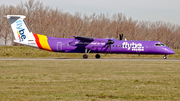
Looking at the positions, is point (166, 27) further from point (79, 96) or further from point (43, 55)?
point (79, 96)

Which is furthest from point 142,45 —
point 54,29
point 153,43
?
point 54,29

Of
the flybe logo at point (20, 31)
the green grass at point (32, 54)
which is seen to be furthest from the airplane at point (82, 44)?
the green grass at point (32, 54)

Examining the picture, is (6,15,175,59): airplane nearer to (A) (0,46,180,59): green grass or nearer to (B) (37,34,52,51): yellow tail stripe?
(B) (37,34,52,51): yellow tail stripe

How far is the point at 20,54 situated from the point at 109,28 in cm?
4643

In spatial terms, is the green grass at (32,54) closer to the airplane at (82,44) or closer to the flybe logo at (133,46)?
the airplane at (82,44)

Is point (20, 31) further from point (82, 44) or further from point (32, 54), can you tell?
point (32, 54)

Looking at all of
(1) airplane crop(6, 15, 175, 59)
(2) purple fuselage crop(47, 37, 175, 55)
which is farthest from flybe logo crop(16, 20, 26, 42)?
(2) purple fuselage crop(47, 37, 175, 55)

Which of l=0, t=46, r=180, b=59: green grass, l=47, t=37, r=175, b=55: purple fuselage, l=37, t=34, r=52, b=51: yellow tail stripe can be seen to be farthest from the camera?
l=0, t=46, r=180, b=59: green grass

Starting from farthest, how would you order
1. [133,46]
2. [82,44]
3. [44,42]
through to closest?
[82,44] < [44,42] < [133,46]

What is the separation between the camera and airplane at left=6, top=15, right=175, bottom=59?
4188cm

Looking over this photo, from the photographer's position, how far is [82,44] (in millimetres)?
42969

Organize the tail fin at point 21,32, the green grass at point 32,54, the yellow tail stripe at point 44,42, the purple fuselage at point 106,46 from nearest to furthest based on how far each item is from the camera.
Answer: the purple fuselage at point 106,46 < the tail fin at point 21,32 < the yellow tail stripe at point 44,42 < the green grass at point 32,54

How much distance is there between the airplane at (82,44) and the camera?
1649 inches

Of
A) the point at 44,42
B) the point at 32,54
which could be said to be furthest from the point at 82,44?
the point at 32,54
